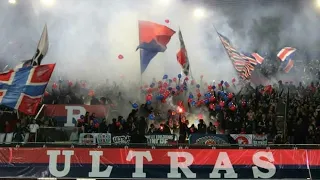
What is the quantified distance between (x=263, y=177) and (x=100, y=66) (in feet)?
37.4

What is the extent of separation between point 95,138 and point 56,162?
249cm

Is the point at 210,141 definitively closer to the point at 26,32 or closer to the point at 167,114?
the point at 167,114

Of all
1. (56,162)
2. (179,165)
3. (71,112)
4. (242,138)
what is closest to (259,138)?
(242,138)

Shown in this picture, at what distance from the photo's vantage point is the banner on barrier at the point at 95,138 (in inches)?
470

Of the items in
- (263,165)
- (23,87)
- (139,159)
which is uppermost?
(23,87)

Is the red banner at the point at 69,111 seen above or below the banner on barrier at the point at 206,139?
above

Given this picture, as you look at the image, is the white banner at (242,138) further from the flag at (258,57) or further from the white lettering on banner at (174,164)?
the flag at (258,57)

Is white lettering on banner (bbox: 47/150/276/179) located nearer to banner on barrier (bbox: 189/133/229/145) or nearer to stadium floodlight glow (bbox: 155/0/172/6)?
banner on barrier (bbox: 189/133/229/145)

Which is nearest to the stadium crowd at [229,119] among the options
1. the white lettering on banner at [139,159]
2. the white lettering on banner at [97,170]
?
the white lettering on banner at [139,159]

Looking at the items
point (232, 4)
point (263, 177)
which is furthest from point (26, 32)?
point (263, 177)

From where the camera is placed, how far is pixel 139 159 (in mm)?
9914

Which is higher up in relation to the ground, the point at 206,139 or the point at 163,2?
the point at 163,2

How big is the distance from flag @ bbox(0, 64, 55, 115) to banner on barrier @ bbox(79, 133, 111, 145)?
6.37 feet

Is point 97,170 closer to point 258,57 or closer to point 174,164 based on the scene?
point 174,164
